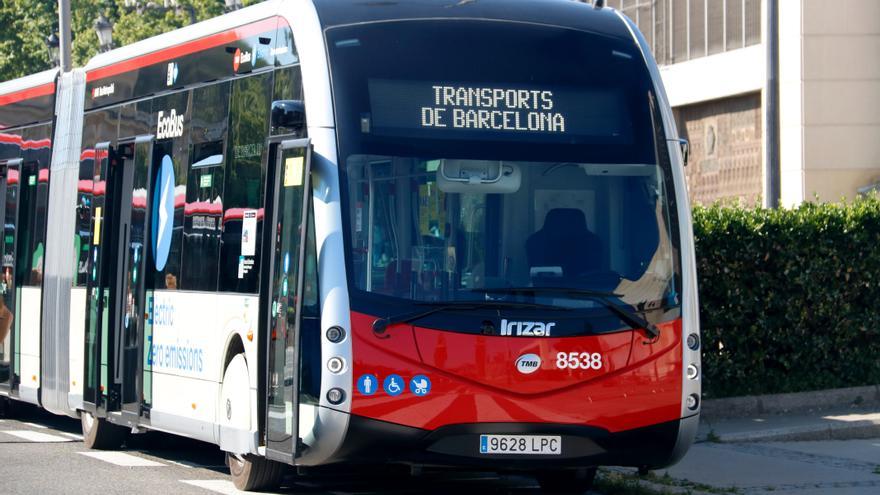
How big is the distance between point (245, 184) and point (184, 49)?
1924 mm

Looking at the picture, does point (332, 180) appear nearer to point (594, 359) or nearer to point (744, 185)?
point (594, 359)

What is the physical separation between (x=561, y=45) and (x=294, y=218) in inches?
79.4

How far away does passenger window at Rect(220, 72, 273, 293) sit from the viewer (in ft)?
36.4

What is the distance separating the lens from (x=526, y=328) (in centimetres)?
1013

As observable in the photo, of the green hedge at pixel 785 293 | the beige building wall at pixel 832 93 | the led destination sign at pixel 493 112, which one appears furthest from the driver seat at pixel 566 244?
the beige building wall at pixel 832 93

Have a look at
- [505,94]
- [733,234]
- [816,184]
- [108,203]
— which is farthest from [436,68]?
[816,184]

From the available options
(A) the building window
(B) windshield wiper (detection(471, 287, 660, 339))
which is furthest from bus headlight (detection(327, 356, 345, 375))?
(A) the building window

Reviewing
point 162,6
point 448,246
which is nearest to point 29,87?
point 448,246

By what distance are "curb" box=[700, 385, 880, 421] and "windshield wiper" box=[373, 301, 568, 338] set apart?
5813 millimetres

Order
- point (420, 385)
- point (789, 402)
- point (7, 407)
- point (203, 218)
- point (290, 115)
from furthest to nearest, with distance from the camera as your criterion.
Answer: point (7, 407), point (789, 402), point (203, 218), point (290, 115), point (420, 385)

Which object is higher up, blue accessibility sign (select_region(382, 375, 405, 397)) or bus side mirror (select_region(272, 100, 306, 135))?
bus side mirror (select_region(272, 100, 306, 135))

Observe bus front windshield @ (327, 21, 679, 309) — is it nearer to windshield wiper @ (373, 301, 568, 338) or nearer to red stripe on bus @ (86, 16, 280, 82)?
windshield wiper @ (373, 301, 568, 338)

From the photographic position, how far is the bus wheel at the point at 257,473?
11.3 m

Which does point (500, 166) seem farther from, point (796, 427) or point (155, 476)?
point (796, 427)
